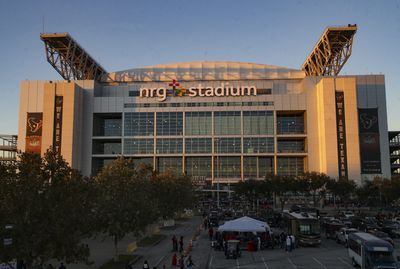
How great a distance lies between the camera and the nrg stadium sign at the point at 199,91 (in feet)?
394

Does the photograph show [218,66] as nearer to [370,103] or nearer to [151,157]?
[151,157]

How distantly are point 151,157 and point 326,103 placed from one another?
167ft

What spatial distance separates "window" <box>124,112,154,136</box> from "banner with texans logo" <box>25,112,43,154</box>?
76.8 feet

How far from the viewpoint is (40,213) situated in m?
20.1

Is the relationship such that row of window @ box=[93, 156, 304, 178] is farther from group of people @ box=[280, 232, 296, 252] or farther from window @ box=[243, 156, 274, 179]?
group of people @ box=[280, 232, 296, 252]

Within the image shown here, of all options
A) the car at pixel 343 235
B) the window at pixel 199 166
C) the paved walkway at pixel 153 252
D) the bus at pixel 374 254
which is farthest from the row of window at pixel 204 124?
the bus at pixel 374 254

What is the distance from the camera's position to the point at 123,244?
4306 cm

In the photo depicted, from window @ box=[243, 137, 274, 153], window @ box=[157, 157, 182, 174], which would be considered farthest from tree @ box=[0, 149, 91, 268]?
window @ box=[243, 137, 274, 153]

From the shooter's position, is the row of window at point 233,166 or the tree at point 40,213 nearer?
the tree at point 40,213

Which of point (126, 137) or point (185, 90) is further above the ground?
point (185, 90)

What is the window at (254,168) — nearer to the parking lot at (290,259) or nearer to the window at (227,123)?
the window at (227,123)

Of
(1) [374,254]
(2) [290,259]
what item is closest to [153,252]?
(2) [290,259]

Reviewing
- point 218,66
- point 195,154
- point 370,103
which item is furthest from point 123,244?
point 218,66

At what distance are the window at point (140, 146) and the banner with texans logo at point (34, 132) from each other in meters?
23.6
